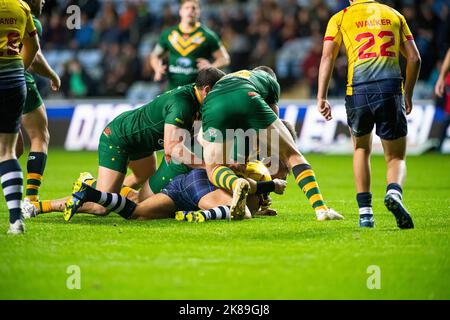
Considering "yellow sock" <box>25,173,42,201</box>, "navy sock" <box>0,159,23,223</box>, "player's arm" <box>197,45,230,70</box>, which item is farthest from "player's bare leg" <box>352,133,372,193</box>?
"player's arm" <box>197,45,230,70</box>

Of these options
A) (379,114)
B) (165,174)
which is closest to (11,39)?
(165,174)

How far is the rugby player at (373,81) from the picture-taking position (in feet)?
23.4

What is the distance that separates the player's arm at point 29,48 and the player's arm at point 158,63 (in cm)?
559

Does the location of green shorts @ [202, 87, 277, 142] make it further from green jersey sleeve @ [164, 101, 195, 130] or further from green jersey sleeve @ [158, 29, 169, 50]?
green jersey sleeve @ [158, 29, 169, 50]

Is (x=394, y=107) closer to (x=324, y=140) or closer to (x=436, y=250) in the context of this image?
(x=436, y=250)

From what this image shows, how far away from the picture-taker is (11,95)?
22.4 ft

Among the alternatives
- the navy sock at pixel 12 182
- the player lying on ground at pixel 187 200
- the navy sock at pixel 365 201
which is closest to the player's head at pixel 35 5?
the player lying on ground at pixel 187 200

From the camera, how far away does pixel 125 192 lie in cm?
888

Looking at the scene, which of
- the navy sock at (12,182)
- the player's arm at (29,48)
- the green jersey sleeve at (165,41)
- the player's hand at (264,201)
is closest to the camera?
the navy sock at (12,182)

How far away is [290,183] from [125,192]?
4.52 meters

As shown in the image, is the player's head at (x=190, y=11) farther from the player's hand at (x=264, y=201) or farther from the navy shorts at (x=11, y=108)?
the navy shorts at (x=11, y=108)

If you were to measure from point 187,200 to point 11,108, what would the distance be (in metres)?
2.09

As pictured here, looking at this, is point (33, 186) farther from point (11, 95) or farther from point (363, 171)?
point (363, 171)
